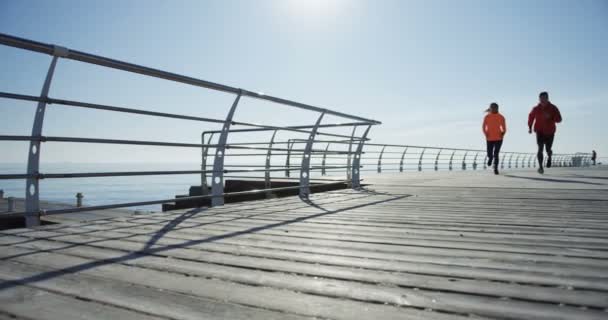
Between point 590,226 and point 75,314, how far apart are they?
2.75 metres

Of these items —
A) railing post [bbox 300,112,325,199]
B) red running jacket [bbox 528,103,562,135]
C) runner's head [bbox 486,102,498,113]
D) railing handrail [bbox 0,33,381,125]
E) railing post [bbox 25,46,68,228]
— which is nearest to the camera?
railing handrail [bbox 0,33,381,125]

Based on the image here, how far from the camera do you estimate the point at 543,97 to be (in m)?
7.11

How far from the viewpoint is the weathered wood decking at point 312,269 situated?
3.45ft

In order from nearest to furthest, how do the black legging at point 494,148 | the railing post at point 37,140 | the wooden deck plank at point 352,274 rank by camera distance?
the wooden deck plank at point 352,274 → the railing post at point 37,140 → the black legging at point 494,148

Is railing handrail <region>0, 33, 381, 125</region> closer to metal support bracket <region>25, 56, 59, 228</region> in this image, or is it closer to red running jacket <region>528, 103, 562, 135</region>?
metal support bracket <region>25, 56, 59, 228</region>

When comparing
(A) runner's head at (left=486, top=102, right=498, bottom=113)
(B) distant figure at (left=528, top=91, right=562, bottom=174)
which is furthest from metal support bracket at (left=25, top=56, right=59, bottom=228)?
(B) distant figure at (left=528, top=91, right=562, bottom=174)

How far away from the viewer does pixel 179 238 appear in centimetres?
206

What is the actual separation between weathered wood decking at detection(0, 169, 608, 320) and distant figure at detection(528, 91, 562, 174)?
17.6ft

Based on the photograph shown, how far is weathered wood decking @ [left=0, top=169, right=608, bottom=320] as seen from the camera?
3.45ft

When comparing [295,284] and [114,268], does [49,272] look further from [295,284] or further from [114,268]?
[295,284]

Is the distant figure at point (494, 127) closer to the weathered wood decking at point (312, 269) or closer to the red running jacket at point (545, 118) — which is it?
the red running jacket at point (545, 118)

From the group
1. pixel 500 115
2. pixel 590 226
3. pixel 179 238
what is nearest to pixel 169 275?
pixel 179 238

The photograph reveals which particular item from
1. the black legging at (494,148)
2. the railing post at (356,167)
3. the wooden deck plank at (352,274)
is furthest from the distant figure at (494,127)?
the wooden deck plank at (352,274)

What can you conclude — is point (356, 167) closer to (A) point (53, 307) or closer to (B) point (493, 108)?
(B) point (493, 108)
